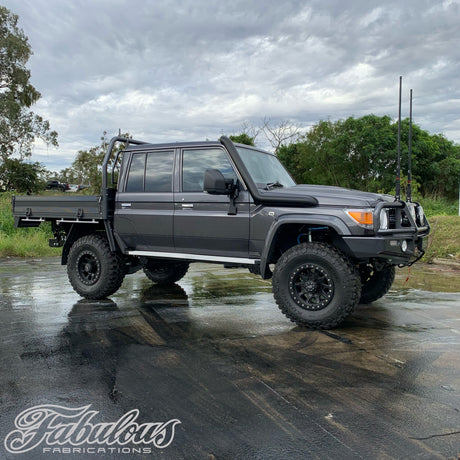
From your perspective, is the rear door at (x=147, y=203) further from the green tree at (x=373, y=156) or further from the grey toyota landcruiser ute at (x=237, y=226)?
the green tree at (x=373, y=156)

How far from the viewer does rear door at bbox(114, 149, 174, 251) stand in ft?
20.3

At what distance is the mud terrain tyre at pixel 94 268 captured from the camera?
6703mm

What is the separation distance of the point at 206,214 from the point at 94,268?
7.39 ft

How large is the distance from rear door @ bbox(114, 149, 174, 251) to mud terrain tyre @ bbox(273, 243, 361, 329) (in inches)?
69.9

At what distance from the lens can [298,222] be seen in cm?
509

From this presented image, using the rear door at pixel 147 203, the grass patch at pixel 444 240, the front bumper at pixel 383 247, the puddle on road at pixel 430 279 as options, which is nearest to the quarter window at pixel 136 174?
the rear door at pixel 147 203

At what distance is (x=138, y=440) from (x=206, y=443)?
16.1 inches

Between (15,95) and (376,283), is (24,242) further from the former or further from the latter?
(15,95)

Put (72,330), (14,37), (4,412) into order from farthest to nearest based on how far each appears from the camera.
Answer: (14,37) → (72,330) → (4,412)

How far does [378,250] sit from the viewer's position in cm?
482

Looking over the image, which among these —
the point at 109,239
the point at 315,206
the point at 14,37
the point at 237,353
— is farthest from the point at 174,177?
the point at 14,37

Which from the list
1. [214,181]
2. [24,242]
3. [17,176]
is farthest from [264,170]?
[17,176]

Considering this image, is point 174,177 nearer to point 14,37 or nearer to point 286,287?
point 286,287

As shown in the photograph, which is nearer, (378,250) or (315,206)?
(378,250)
